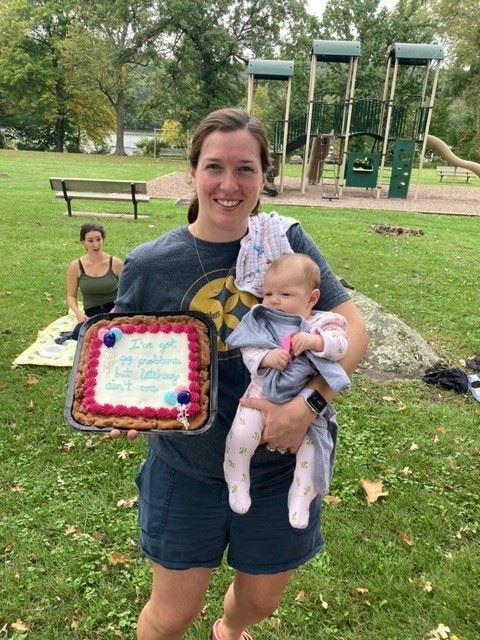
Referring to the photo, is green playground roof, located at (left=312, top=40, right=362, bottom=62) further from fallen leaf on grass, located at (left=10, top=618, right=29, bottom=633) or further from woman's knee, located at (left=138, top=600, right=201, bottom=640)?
woman's knee, located at (left=138, top=600, right=201, bottom=640)

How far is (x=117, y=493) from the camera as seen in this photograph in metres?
3.64

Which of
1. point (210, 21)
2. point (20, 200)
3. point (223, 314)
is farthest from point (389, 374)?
point (210, 21)

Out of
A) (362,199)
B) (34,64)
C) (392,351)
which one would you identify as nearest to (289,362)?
(392,351)

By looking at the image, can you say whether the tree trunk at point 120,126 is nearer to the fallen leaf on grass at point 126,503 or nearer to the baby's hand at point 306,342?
the fallen leaf on grass at point 126,503

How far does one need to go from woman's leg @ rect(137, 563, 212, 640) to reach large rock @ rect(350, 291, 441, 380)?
12.1 feet

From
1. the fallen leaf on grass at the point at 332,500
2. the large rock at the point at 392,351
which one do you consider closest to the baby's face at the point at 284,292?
the fallen leaf on grass at the point at 332,500

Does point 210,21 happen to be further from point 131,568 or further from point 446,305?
point 131,568

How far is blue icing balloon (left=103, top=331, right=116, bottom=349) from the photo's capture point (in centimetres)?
183

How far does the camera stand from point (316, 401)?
1.76m

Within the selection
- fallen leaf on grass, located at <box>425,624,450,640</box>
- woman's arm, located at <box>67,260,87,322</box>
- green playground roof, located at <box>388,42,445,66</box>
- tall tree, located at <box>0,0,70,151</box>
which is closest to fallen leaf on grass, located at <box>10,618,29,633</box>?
fallen leaf on grass, located at <box>425,624,450,640</box>

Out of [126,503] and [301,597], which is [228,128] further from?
[126,503]

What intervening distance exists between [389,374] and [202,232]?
398cm

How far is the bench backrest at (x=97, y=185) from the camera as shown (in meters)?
12.5

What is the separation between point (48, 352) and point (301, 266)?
431 cm
